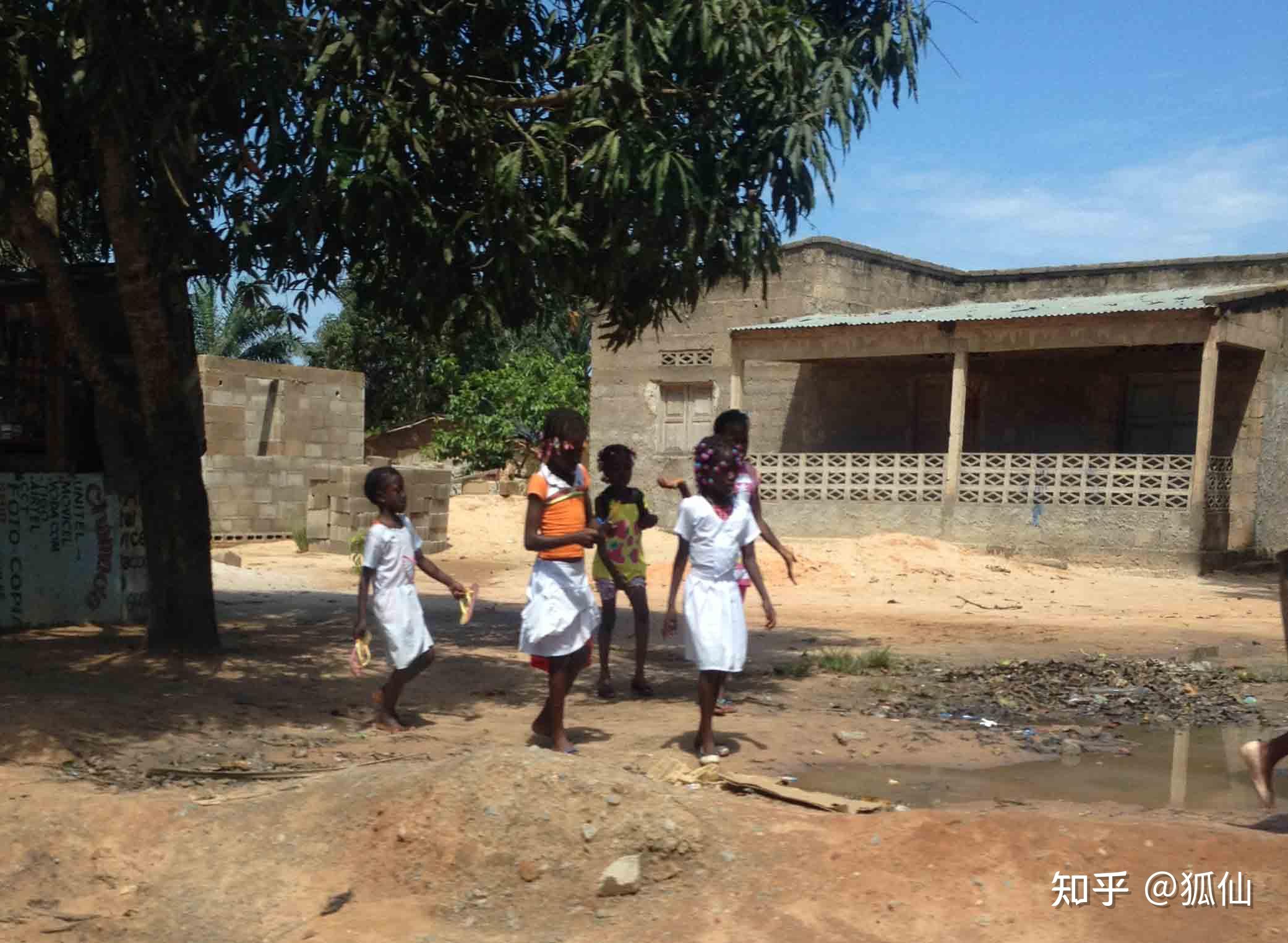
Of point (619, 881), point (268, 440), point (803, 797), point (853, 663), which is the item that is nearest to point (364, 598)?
point (803, 797)

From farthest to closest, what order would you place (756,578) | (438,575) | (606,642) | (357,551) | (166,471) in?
(357,551) < (166,471) < (606,642) < (438,575) < (756,578)

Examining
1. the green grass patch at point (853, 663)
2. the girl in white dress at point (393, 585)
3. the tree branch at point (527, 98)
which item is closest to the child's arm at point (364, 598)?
the girl in white dress at point (393, 585)

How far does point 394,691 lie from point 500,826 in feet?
8.09

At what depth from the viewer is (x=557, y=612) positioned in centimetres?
576

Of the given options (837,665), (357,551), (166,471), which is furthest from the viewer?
(357,551)

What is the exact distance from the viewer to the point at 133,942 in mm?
4078

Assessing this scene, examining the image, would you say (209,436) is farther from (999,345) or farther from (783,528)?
(999,345)

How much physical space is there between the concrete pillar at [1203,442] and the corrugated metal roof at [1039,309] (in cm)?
61

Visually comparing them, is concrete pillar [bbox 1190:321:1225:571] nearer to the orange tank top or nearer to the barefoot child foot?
the barefoot child foot

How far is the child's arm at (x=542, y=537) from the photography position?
575 centimetres

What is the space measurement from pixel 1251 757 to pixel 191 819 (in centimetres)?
398

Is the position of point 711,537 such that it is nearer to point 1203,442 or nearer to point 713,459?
point 713,459

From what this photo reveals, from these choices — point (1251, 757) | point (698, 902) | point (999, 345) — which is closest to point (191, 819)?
point (698, 902)

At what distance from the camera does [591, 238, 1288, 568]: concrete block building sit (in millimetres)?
17219
